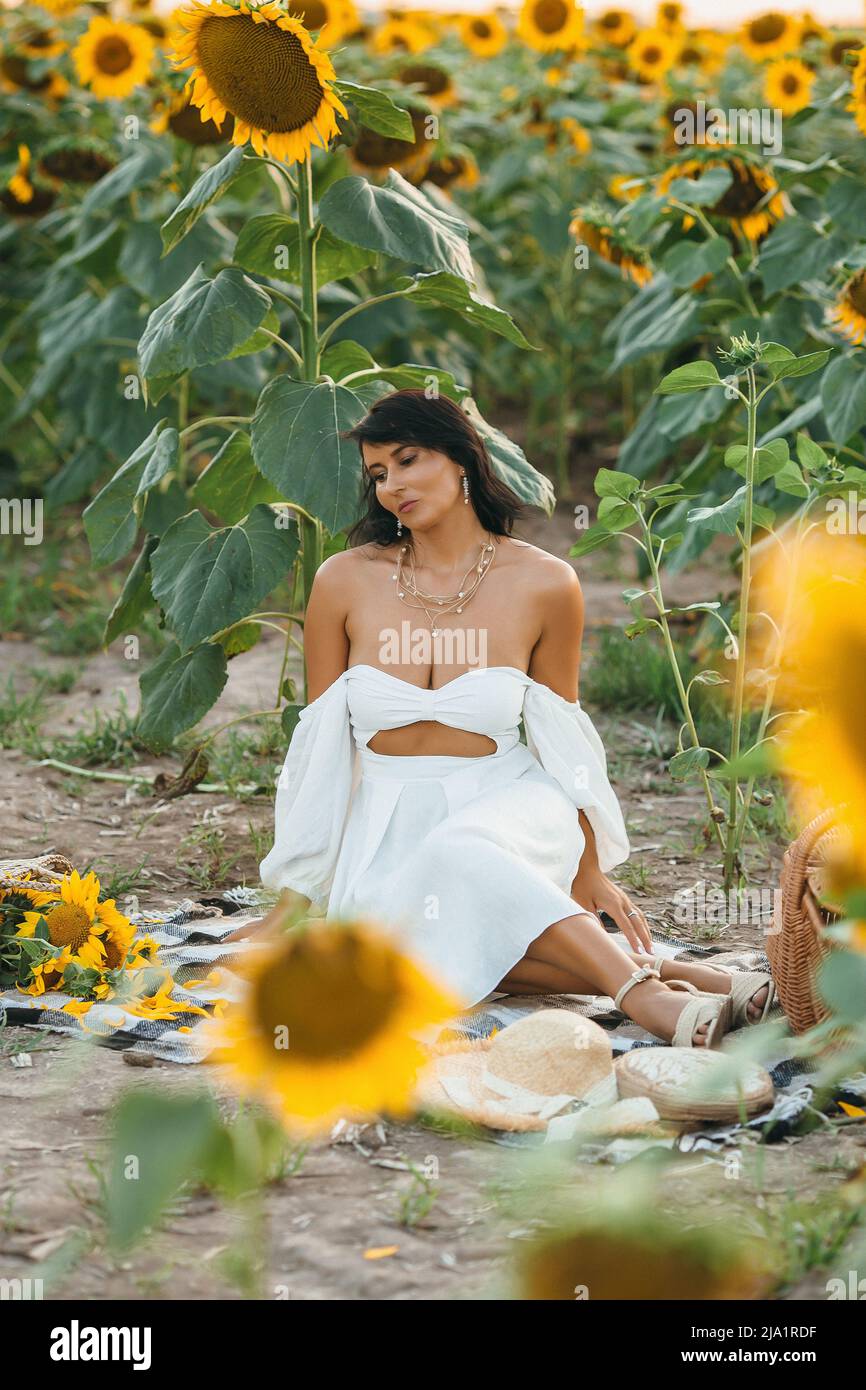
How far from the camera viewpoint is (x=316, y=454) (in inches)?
107

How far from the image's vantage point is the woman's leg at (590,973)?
231 centimetres

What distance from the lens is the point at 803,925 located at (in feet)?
7.07

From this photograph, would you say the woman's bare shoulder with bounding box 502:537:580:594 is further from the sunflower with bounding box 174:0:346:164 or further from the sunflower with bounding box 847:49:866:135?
the sunflower with bounding box 847:49:866:135

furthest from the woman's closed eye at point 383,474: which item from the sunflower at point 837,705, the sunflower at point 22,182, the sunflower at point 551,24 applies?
the sunflower at point 551,24

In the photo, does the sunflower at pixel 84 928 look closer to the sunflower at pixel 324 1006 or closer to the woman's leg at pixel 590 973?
the woman's leg at pixel 590 973

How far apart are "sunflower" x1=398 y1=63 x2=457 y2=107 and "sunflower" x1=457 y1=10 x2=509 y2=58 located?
1.57 meters

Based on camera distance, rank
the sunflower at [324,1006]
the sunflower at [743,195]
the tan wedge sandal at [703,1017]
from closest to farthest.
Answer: the sunflower at [324,1006], the tan wedge sandal at [703,1017], the sunflower at [743,195]

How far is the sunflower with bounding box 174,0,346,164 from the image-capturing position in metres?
2.57

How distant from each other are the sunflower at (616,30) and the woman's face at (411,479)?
504 cm

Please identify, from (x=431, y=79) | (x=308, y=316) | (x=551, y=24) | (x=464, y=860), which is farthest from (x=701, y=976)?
(x=551, y=24)

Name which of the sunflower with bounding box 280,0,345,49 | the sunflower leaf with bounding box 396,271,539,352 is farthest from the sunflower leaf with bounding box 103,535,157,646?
the sunflower with bounding box 280,0,345,49

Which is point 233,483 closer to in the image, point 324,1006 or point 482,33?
point 324,1006

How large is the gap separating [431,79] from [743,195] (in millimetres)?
2141
